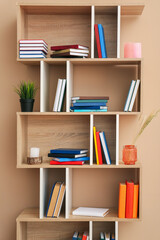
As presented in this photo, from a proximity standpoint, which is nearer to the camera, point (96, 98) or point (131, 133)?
point (96, 98)

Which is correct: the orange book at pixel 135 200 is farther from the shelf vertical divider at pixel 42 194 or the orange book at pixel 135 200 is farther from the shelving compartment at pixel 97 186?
the shelf vertical divider at pixel 42 194

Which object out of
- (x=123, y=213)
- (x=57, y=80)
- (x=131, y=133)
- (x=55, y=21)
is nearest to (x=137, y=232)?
(x=123, y=213)

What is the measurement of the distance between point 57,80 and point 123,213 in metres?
1.06

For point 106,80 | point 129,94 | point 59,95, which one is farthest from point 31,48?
point 129,94

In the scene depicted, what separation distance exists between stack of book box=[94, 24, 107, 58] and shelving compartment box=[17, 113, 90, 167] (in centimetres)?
48

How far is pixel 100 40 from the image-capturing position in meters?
2.34

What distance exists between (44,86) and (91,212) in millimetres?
928

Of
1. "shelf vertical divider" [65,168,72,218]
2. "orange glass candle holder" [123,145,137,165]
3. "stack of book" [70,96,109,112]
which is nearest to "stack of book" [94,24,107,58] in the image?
"stack of book" [70,96,109,112]

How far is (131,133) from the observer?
2.53m

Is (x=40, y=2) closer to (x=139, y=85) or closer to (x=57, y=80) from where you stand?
(x=57, y=80)

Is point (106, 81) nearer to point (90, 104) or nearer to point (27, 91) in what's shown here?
point (90, 104)

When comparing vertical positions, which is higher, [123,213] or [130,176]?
[130,176]

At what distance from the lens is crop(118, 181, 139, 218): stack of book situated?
2301 millimetres

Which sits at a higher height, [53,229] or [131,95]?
[131,95]
